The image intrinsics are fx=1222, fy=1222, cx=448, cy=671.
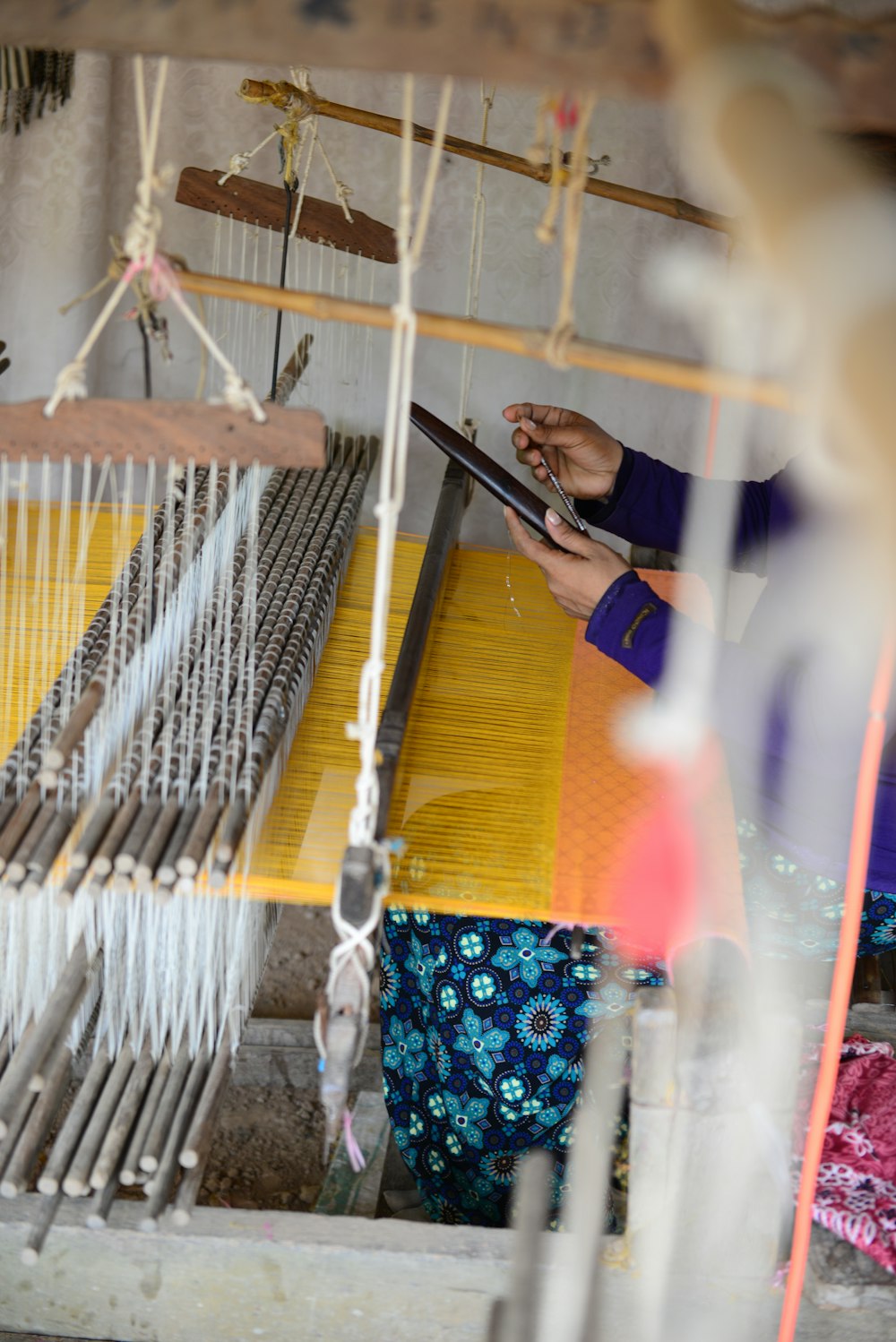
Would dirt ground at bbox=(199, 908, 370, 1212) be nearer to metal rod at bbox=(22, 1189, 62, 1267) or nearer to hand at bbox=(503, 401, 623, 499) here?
metal rod at bbox=(22, 1189, 62, 1267)

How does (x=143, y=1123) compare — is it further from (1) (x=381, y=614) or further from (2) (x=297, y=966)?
(2) (x=297, y=966)

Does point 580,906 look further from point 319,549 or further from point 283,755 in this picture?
point 319,549

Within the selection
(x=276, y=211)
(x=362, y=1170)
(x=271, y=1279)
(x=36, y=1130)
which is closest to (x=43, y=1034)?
(x=36, y=1130)

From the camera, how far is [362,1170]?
7.90ft

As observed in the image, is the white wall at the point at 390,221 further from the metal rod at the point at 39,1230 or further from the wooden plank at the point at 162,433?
the metal rod at the point at 39,1230

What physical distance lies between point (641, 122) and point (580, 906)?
3.04 meters

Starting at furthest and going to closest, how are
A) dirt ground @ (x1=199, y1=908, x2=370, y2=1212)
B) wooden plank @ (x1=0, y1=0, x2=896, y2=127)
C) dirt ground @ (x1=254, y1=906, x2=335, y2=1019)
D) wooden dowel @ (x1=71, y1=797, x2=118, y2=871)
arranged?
dirt ground @ (x1=254, y1=906, x2=335, y2=1019)
dirt ground @ (x1=199, y1=908, x2=370, y2=1212)
wooden dowel @ (x1=71, y1=797, x2=118, y2=871)
wooden plank @ (x1=0, y1=0, x2=896, y2=127)

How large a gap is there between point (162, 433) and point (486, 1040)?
138 centimetres

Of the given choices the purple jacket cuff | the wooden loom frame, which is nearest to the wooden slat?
the purple jacket cuff

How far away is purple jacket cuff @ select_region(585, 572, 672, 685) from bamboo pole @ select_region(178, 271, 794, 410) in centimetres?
72

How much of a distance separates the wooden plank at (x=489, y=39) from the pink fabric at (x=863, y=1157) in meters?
1.50

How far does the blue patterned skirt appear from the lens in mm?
2156

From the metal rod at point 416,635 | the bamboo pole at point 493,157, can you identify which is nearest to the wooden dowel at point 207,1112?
the metal rod at point 416,635

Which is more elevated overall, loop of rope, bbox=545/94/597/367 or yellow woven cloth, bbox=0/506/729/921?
loop of rope, bbox=545/94/597/367
